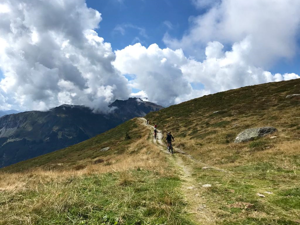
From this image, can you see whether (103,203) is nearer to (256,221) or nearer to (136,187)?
(136,187)

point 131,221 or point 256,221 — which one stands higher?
point 131,221

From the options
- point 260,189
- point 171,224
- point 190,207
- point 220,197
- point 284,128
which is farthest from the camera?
point 284,128

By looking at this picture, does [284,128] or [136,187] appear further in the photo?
[284,128]

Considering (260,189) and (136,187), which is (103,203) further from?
(260,189)

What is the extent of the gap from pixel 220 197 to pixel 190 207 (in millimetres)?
1509

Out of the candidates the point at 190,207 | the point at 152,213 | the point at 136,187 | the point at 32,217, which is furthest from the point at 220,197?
the point at 32,217

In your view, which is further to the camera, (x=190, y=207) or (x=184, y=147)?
(x=184, y=147)

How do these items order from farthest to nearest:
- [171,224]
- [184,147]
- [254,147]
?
1. [184,147]
2. [254,147]
3. [171,224]

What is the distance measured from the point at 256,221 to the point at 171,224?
218cm

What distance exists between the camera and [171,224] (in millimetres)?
4637

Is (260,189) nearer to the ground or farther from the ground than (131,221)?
nearer to the ground

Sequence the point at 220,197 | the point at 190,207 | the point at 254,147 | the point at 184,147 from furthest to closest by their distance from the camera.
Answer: the point at 184,147, the point at 254,147, the point at 220,197, the point at 190,207

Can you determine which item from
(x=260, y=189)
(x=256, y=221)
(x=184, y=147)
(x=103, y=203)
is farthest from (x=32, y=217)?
(x=184, y=147)

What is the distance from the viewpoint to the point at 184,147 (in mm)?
30766
